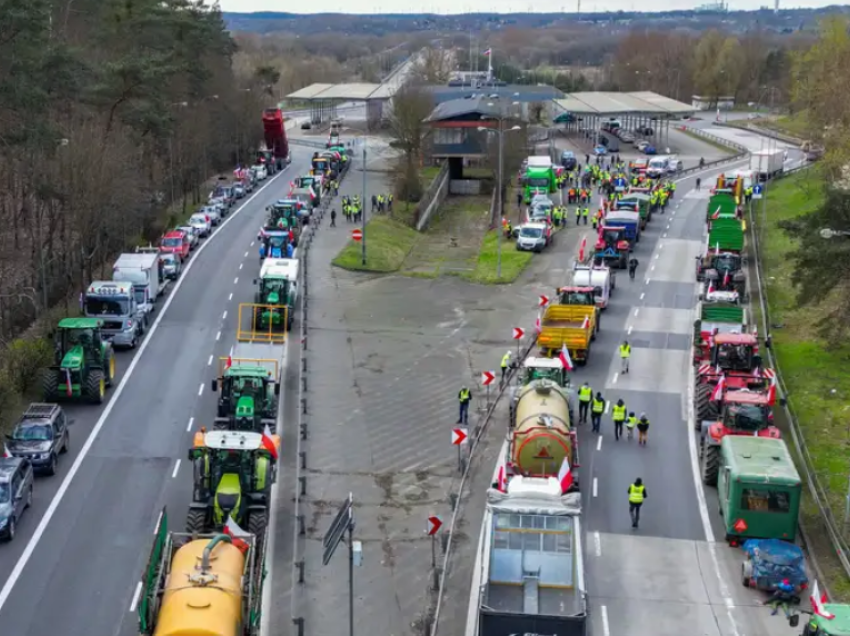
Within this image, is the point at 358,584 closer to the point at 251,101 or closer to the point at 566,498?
the point at 566,498

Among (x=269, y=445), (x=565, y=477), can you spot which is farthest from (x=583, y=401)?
(x=269, y=445)

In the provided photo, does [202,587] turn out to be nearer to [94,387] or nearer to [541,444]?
[541,444]

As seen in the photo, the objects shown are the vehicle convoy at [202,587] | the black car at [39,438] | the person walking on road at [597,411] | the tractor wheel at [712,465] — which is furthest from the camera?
the person walking on road at [597,411]

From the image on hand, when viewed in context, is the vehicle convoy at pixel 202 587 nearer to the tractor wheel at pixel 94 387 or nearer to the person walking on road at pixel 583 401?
the tractor wheel at pixel 94 387

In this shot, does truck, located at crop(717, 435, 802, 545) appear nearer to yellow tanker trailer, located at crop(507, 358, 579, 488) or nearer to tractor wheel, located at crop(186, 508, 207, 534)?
yellow tanker trailer, located at crop(507, 358, 579, 488)

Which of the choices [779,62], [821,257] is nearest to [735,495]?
[821,257]

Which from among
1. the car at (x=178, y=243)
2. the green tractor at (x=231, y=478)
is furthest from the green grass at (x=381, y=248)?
the green tractor at (x=231, y=478)

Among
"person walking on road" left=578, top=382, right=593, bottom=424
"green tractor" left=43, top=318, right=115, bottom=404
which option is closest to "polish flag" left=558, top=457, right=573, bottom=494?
"person walking on road" left=578, top=382, right=593, bottom=424
